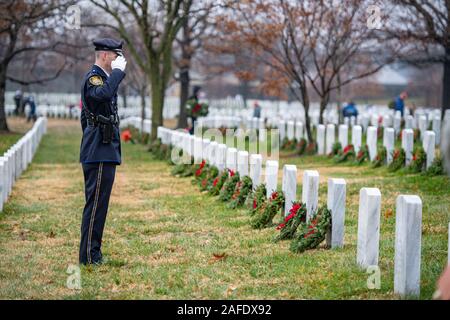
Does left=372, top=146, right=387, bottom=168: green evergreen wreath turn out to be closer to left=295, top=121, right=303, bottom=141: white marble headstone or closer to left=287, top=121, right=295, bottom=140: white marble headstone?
A: left=295, top=121, right=303, bottom=141: white marble headstone

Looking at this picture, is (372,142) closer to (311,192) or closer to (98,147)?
(311,192)

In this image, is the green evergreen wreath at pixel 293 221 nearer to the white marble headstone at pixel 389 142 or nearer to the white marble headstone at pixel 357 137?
the white marble headstone at pixel 389 142

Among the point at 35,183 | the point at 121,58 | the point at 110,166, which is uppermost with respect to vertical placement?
the point at 121,58

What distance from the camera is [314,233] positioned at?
820cm

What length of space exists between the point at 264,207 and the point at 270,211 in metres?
0.30

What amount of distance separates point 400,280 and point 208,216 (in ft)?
16.8

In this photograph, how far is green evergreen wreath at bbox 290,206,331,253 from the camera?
816cm

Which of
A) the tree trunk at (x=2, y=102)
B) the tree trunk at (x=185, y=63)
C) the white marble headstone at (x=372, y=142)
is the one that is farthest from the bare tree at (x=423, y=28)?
the tree trunk at (x=2, y=102)

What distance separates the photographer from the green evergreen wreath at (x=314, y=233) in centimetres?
816

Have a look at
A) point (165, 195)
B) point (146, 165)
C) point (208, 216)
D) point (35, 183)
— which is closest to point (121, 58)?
point (208, 216)

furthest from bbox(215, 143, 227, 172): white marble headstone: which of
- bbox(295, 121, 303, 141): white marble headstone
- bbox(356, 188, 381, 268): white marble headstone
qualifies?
bbox(295, 121, 303, 141): white marble headstone

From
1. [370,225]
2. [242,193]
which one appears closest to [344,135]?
[242,193]
